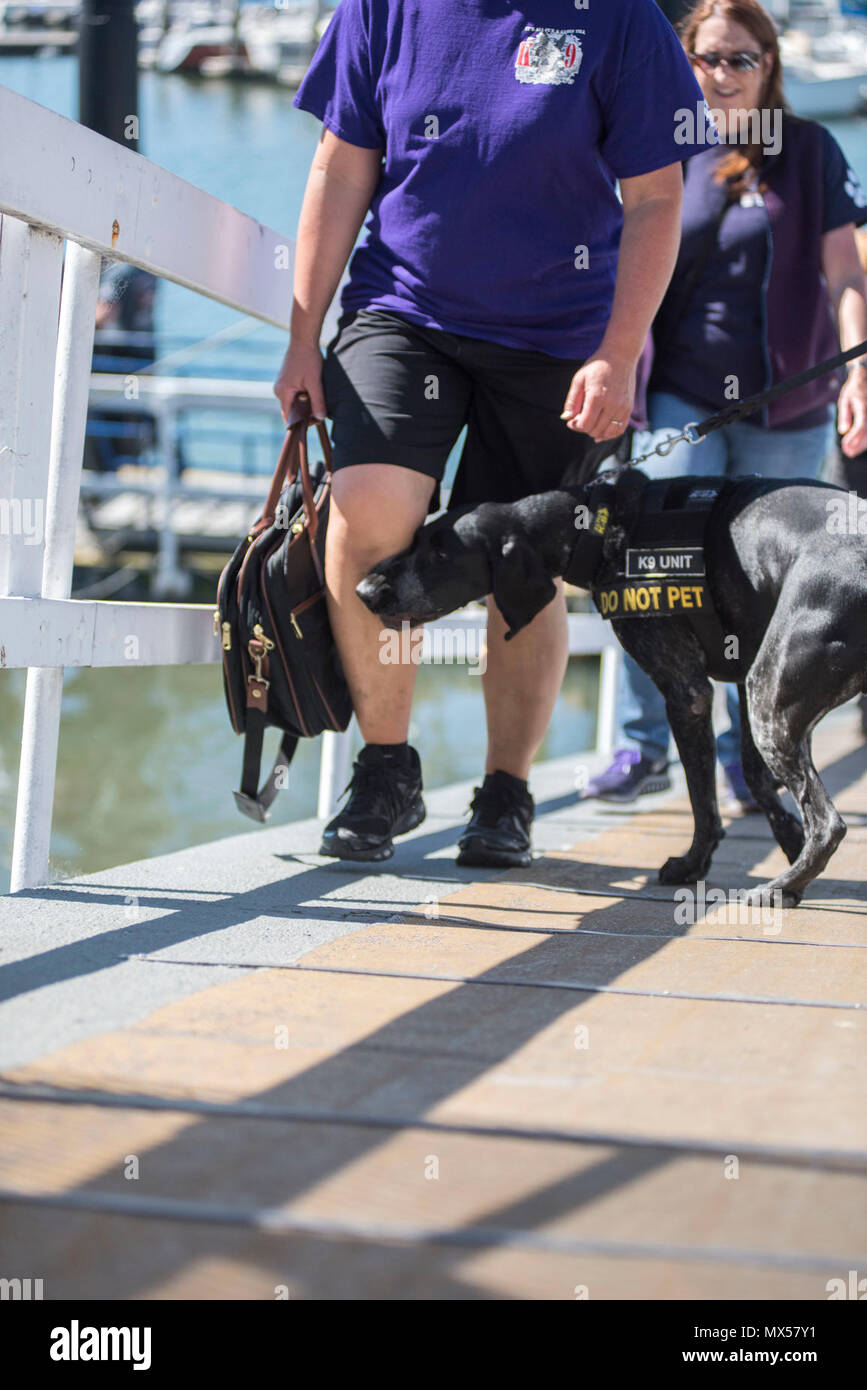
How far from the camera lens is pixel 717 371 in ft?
10.6

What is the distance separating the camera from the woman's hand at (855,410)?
297cm

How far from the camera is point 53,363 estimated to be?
2104mm

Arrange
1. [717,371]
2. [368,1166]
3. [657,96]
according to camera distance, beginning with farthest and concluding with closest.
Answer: [717,371] < [657,96] < [368,1166]

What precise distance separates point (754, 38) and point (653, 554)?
1.45 metres

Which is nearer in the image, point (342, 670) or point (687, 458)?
point (342, 670)

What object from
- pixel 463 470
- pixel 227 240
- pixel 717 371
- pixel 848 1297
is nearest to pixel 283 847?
pixel 463 470

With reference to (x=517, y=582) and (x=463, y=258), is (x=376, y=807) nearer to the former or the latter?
(x=517, y=582)

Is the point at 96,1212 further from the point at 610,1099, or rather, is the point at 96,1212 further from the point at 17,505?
the point at 17,505

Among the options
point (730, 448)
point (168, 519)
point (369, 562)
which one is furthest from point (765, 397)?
point (168, 519)

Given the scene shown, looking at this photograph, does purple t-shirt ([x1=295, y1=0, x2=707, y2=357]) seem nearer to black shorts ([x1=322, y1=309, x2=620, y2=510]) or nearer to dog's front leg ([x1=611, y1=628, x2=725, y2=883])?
black shorts ([x1=322, y1=309, x2=620, y2=510])

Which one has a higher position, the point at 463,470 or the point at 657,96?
the point at 657,96

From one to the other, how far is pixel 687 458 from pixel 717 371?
0.21 metres

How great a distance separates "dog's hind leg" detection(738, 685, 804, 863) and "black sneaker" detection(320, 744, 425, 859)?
64cm

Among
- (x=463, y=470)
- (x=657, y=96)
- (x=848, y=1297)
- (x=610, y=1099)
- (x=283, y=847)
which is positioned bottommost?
(x=848, y=1297)
